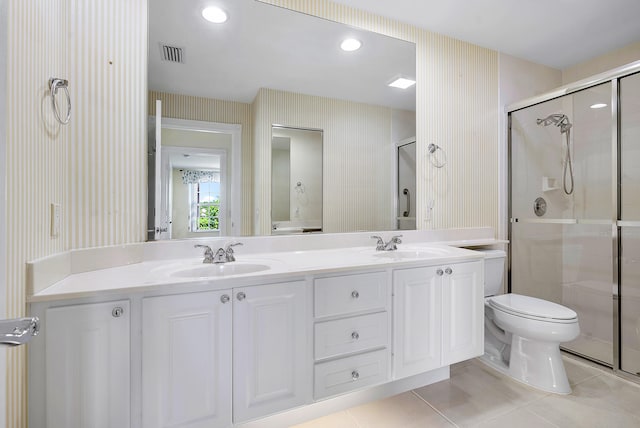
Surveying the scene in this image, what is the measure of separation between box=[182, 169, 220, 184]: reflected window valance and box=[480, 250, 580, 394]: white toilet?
6.42ft

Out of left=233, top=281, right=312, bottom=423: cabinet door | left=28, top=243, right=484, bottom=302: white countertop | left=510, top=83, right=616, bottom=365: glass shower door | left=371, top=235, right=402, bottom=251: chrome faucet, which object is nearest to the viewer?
left=28, top=243, right=484, bottom=302: white countertop

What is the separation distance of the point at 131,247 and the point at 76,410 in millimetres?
661

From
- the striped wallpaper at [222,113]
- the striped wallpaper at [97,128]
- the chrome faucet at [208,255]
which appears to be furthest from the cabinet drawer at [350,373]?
the striped wallpaper at [97,128]

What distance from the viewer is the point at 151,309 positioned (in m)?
1.07

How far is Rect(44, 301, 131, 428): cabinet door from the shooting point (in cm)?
97

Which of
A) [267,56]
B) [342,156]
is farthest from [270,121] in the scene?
[342,156]

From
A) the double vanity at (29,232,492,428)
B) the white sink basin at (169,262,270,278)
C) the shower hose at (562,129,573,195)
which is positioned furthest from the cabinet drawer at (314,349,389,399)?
the shower hose at (562,129,573,195)

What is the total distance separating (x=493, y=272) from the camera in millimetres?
2227

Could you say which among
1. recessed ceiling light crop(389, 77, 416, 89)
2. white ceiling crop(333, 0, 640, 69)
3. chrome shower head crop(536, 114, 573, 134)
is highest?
white ceiling crop(333, 0, 640, 69)

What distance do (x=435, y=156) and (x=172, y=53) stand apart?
5.97 ft

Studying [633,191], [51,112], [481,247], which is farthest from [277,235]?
[633,191]

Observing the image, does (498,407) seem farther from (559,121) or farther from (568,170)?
(559,121)

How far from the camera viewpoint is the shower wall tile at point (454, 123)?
7.24ft

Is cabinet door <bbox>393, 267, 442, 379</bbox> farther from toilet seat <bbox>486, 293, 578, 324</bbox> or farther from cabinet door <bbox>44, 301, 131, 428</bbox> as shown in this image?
cabinet door <bbox>44, 301, 131, 428</bbox>
